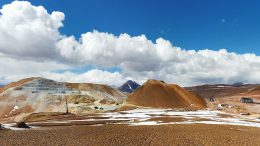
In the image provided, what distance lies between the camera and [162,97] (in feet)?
396

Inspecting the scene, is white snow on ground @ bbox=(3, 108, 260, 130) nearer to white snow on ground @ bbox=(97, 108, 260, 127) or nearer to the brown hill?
white snow on ground @ bbox=(97, 108, 260, 127)

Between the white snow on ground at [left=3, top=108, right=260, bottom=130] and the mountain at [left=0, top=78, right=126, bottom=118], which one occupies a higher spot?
the mountain at [left=0, top=78, right=126, bottom=118]

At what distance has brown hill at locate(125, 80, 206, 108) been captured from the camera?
119 m

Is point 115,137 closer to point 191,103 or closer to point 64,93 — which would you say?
point 191,103

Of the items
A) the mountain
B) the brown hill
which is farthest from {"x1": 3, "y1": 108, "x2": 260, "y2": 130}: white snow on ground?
the mountain

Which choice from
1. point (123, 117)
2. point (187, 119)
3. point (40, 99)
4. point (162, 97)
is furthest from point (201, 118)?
point (40, 99)

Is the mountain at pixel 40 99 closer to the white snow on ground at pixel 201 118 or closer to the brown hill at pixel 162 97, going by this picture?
the brown hill at pixel 162 97

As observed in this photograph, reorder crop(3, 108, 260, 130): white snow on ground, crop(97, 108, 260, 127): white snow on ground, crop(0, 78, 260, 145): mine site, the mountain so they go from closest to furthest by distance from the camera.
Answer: crop(0, 78, 260, 145): mine site < crop(3, 108, 260, 130): white snow on ground < crop(97, 108, 260, 127): white snow on ground < the mountain

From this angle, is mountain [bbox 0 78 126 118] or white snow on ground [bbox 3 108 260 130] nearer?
white snow on ground [bbox 3 108 260 130]

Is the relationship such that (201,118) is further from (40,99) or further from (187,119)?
(40,99)

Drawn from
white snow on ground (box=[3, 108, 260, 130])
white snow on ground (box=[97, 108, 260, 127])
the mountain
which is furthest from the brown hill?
white snow on ground (box=[3, 108, 260, 130])

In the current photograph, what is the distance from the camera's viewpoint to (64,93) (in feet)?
545

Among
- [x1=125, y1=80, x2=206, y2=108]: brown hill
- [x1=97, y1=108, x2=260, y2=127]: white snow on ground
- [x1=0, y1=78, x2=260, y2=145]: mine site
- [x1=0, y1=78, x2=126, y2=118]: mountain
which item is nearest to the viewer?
[x1=0, y1=78, x2=260, y2=145]: mine site

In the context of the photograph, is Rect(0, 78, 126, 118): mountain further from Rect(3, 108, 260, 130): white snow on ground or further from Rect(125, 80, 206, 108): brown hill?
Rect(3, 108, 260, 130): white snow on ground
